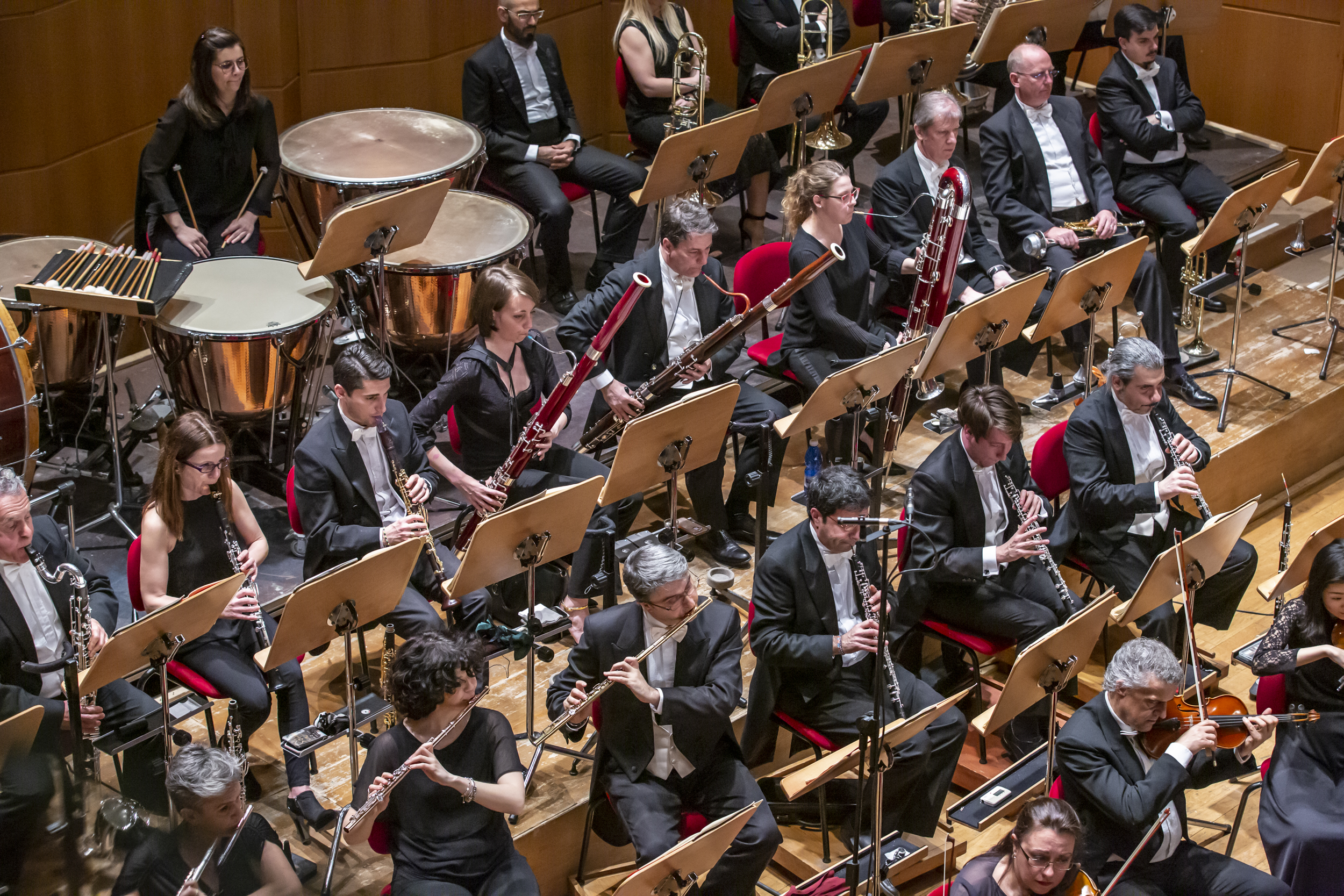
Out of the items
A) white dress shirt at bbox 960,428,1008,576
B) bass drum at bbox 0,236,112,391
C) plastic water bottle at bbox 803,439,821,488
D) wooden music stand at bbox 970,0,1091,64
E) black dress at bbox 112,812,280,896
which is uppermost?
wooden music stand at bbox 970,0,1091,64

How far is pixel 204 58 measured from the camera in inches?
200

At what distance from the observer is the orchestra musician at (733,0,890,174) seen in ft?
20.9

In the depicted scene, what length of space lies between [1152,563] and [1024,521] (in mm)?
456

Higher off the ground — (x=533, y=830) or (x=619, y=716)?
(x=619, y=716)

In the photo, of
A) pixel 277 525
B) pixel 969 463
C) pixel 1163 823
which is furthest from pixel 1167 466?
pixel 277 525

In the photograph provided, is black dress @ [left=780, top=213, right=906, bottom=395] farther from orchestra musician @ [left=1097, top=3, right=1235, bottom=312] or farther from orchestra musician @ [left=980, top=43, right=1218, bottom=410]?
orchestra musician @ [left=1097, top=3, right=1235, bottom=312]

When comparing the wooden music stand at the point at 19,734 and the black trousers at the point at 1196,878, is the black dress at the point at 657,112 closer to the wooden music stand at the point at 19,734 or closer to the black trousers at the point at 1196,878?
the black trousers at the point at 1196,878

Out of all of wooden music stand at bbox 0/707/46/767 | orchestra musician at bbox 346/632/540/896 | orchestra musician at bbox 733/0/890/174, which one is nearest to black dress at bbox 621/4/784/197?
orchestra musician at bbox 733/0/890/174

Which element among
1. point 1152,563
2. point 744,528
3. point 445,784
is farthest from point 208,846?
point 1152,563

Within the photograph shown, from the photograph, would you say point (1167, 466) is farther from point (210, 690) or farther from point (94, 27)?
point (94, 27)

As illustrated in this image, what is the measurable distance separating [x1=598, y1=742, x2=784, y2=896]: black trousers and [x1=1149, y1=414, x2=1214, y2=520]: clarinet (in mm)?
1732

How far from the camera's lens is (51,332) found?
469 centimetres

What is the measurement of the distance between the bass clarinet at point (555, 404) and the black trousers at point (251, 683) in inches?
26.4

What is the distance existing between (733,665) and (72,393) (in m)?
2.58
